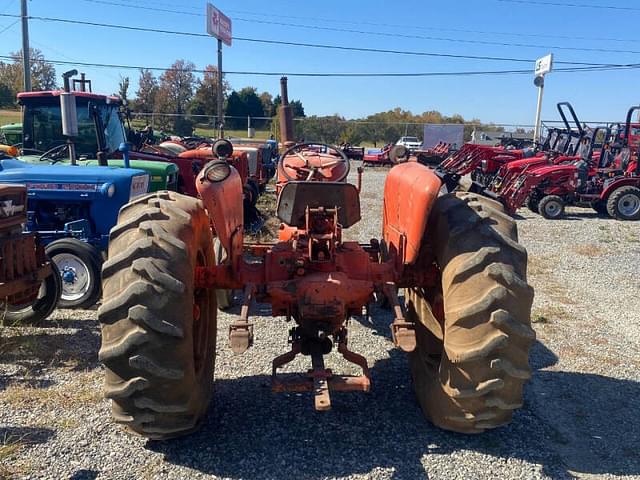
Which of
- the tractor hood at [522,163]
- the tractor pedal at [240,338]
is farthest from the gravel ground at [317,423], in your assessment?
the tractor hood at [522,163]

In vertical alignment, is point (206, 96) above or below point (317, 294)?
above

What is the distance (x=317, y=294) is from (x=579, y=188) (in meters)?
12.4

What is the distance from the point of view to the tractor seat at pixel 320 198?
383 cm

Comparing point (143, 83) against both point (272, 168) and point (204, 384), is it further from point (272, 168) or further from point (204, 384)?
point (204, 384)

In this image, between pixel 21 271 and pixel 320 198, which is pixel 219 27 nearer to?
pixel 21 271

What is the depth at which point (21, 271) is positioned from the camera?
4844 millimetres

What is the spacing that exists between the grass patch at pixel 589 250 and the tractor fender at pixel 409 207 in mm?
6575

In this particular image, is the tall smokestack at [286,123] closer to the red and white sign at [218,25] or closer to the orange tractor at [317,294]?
the orange tractor at [317,294]

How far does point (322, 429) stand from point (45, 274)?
311 centimetres

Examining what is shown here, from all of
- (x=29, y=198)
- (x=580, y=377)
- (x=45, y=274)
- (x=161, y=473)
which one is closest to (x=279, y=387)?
(x=161, y=473)

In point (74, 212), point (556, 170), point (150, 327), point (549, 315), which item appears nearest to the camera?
point (150, 327)

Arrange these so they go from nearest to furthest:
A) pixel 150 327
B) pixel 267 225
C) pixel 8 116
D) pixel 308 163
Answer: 1. pixel 150 327
2. pixel 308 163
3. pixel 267 225
4. pixel 8 116

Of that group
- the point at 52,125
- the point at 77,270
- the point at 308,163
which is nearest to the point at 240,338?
the point at 308,163

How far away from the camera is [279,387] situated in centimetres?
316
